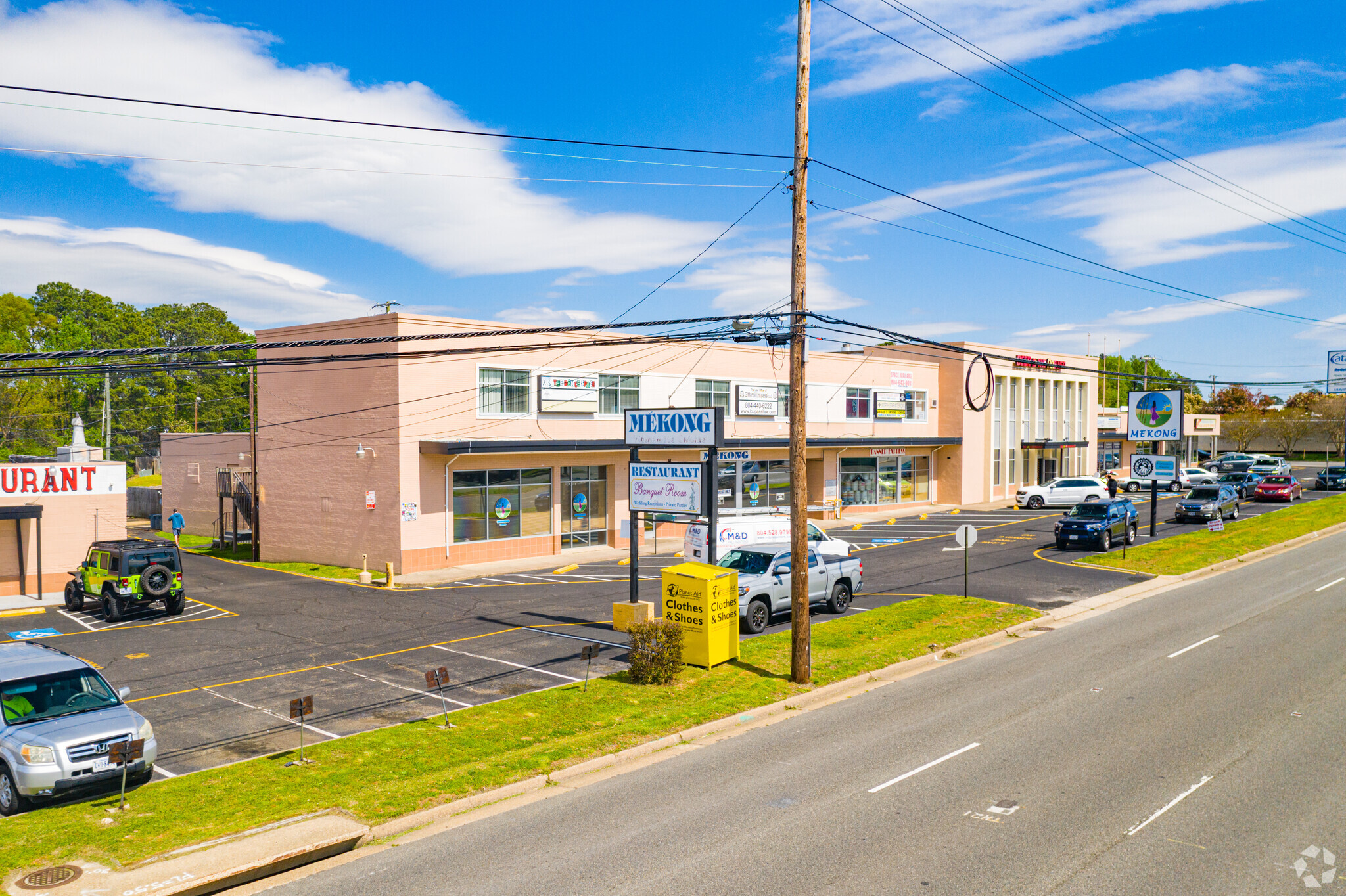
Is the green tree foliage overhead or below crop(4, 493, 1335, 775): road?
overhead

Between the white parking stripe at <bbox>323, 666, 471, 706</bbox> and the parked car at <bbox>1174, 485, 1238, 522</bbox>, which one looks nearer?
the white parking stripe at <bbox>323, 666, 471, 706</bbox>

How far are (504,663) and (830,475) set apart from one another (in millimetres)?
33438

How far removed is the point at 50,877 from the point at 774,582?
15.7m

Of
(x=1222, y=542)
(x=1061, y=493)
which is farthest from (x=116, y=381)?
(x=1222, y=542)

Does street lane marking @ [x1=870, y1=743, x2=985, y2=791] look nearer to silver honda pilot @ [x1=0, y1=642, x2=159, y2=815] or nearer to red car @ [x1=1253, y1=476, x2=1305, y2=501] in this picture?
silver honda pilot @ [x1=0, y1=642, x2=159, y2=815]

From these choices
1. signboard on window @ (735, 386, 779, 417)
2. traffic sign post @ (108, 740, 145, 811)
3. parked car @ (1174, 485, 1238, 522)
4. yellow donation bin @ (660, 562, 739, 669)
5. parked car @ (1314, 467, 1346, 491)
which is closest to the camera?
traffic sign post @ (108, 740, 145, 811)

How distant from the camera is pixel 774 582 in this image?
71.3ft

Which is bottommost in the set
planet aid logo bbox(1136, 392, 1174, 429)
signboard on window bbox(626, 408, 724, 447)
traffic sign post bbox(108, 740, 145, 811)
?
traffic sign post bbox(108, 740, 145, 811)

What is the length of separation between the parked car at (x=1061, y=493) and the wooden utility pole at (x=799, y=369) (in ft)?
128

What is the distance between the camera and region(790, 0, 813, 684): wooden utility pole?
1558 centimetres

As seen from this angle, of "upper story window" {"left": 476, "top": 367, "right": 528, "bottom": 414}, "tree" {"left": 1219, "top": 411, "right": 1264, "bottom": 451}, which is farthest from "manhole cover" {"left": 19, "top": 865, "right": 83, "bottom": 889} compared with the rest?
"tree" {"left": 1219, "top": 411, "right": 1264, "bottom": 451}

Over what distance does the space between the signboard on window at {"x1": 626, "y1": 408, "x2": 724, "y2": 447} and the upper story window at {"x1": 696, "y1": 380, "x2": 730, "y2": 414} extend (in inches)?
807

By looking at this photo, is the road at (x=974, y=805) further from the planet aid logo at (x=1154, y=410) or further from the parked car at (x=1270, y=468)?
the parked car at (x=1270, y=468)

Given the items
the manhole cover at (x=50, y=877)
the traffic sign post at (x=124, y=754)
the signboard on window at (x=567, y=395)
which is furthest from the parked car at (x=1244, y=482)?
the manhole cover at (x=50, y=877)
